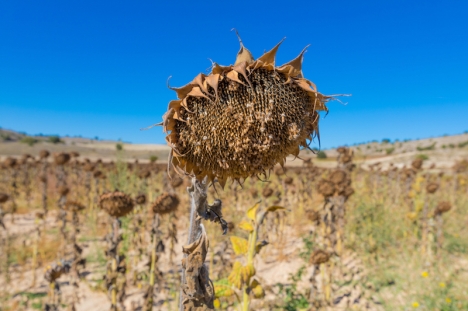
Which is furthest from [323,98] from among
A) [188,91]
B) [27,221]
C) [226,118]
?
[27,221]

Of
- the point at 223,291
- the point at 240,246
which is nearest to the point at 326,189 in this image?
the point at 240,246

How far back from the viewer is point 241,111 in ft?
4.77

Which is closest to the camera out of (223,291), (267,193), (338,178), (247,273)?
(223,291)

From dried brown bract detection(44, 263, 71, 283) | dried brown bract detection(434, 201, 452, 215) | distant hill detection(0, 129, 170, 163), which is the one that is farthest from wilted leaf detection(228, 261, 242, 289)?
distant hill detection(0, 129, 170, 163)

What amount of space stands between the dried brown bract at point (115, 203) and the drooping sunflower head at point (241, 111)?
2.40m

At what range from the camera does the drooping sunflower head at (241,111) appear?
1442mm

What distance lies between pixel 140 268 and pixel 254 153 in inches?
229

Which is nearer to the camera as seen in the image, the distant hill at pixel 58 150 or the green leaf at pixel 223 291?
the green leaf at pixel 223 291

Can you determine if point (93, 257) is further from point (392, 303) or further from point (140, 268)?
point (392, 303)

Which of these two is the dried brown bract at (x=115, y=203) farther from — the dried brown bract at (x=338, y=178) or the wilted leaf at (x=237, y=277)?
the dried brown bract at (x=338, y=178)

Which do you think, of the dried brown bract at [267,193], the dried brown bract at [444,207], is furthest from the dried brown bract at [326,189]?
the dried brown bract at [444,207]

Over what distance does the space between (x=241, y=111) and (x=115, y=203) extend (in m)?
2.68

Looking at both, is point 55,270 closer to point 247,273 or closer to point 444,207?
point 247,273

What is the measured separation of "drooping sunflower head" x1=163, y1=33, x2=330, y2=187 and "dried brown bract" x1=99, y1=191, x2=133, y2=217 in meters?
2.40
